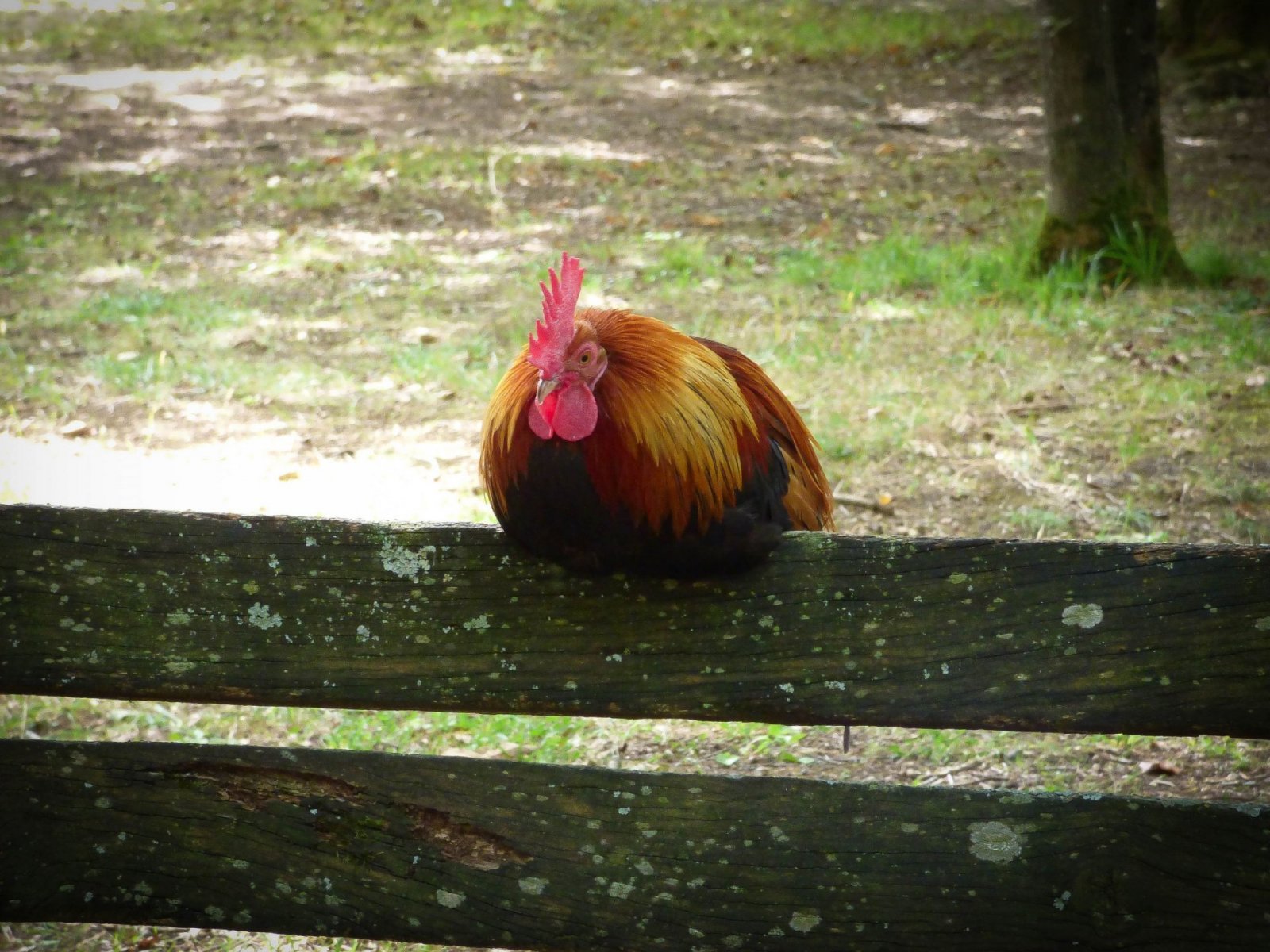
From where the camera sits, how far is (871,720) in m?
2.04

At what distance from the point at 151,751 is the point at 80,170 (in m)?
9.13

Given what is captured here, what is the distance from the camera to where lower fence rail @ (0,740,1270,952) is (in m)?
1.99

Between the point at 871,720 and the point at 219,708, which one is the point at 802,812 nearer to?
the point at 871,720

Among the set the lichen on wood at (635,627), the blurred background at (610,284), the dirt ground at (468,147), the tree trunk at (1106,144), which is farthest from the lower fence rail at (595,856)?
the tree trunk at (1106,144)

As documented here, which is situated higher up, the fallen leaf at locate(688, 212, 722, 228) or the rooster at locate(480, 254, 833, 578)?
the rooster at locate(480, 254, 833, 578)

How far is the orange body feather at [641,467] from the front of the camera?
2174 mm

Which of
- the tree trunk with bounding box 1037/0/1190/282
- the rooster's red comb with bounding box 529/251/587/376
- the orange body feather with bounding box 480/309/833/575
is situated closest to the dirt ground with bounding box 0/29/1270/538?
the tree trunk with bounding box 1037/0/1190/282

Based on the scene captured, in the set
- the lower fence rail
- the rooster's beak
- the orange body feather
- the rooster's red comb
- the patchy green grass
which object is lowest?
the lower fence rail

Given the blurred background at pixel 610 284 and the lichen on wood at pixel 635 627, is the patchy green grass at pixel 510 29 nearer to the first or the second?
the blurred background at pixel 610 284

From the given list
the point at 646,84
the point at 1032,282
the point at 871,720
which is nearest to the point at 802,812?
A: the point at 871,720

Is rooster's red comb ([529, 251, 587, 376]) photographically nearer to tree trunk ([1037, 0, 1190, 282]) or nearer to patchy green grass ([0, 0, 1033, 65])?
tree trunk ([1037, 0, 1190, 282])

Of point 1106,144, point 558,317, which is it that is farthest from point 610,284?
point 558,317

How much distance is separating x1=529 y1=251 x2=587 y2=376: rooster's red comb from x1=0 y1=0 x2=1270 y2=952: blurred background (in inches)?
47.0

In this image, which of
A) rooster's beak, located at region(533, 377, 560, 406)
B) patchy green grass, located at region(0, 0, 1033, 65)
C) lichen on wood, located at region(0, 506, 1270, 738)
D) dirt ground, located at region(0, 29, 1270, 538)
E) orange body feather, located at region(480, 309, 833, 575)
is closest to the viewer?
lichen on wood, located at region(0, 506, 1270, 738)
